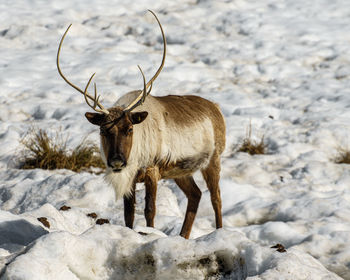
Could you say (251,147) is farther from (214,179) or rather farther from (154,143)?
(154,143)

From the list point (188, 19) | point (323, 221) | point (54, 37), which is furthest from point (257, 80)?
point (323, 221)

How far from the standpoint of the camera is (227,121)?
33.3 ft

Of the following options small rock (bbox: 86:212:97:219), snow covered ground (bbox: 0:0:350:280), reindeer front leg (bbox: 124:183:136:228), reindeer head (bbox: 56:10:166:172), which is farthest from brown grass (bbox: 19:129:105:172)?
reindeer head (bbox: 56:10:166:172)

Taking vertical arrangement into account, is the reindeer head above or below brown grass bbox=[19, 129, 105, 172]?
above

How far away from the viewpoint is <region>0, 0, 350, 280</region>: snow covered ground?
338cm

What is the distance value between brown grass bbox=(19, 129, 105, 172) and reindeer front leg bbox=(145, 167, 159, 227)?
2.94 meters

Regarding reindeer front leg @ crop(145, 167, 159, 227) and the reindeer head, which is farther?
reindeer front leg @ crop(145, 167, 159, 227)

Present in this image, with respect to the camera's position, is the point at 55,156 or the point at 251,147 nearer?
the point at 55,156

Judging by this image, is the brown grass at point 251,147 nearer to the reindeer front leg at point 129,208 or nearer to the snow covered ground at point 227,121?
the snow covered ground at point 227,121

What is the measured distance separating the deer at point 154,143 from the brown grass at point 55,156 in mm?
2124

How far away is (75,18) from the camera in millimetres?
14438

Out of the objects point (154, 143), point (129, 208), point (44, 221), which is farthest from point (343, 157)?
point (44, 221)

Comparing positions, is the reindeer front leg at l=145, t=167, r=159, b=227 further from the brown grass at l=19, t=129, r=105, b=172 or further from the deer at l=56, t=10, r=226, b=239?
the brown grass at l=19, t=129, r=105, b=172

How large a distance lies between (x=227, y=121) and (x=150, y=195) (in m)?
4.91
